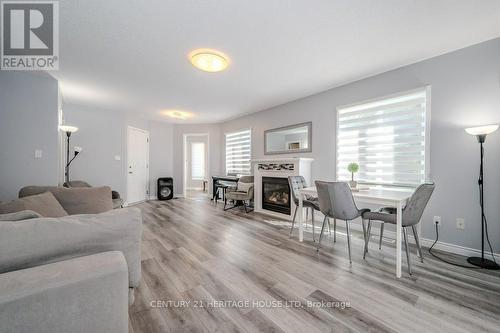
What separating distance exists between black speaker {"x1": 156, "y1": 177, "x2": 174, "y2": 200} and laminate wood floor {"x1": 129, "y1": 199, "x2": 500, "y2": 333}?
3.51 meters

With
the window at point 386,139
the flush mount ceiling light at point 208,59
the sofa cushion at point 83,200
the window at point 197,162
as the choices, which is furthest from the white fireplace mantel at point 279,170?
the window at point 197,162

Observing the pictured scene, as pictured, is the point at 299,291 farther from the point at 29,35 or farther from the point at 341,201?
the point at 29,35

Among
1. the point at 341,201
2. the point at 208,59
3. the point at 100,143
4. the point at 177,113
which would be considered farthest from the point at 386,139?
the point at 100,143

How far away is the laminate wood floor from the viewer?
134cm

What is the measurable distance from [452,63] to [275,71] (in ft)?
6.90

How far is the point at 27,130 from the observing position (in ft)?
9.95

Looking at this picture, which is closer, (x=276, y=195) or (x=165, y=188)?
(x=276, y=195)

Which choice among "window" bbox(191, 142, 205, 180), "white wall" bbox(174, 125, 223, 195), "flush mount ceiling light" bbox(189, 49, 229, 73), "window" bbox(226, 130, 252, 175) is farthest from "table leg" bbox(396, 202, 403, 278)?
"window" bbox(191, 142, 205, 180)

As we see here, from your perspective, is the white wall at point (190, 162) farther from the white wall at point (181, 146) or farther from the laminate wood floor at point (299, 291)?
the laminate wood floor at point (299, 291)

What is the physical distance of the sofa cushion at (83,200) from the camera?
1.91 meters

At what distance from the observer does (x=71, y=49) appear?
2361mm

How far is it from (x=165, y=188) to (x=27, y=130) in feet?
10.8

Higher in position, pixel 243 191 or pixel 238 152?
pixel 238 152

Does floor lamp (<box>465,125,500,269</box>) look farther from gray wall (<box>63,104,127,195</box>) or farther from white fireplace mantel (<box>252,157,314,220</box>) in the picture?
gray wall (<box>63,104,127,195</box>)
